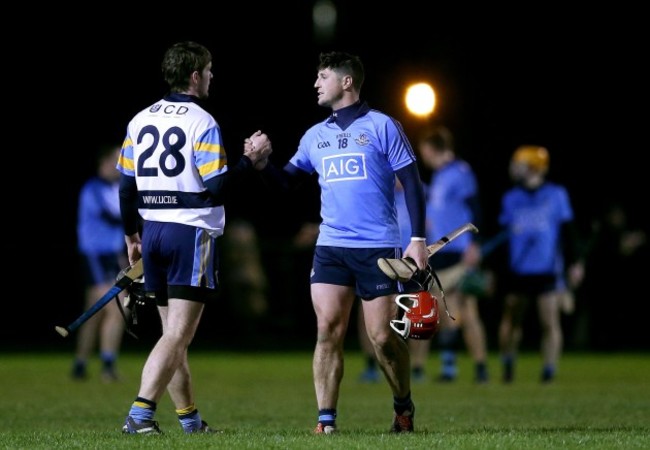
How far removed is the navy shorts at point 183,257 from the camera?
9.26 m

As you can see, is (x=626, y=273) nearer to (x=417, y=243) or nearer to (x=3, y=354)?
(x=3, y=354)

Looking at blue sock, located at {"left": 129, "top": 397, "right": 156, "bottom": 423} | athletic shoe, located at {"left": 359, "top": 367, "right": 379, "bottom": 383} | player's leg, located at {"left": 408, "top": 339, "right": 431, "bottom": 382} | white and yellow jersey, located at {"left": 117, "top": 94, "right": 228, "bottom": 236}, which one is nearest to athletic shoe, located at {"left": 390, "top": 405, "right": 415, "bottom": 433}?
blue sock, located at {"left": 129, "top": 397, "right": 156, "bottom": 423}

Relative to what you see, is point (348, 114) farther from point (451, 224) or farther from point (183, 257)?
point (451, 224)

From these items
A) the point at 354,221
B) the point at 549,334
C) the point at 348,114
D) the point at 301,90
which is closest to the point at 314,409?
the point at 354,221

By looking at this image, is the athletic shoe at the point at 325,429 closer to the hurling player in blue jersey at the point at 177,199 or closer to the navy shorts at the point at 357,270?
the navy shorts at the point at 357,270

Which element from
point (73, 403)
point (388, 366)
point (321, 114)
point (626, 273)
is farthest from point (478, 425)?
point (321, 114)

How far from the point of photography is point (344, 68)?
9648mm

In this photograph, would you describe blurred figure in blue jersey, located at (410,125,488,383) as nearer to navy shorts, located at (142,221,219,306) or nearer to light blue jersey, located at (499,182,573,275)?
light blue jersey, located at (499,182,573,275)

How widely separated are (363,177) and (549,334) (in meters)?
7.26

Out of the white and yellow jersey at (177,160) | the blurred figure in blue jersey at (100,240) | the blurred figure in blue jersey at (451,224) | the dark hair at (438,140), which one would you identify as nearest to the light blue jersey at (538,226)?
A: the blurred figure in blue jersey at (451,224)

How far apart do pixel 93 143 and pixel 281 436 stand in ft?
67.2

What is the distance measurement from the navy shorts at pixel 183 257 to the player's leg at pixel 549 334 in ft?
24.7

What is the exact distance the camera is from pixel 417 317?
930 cm

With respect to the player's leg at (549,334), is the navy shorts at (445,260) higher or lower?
higher
